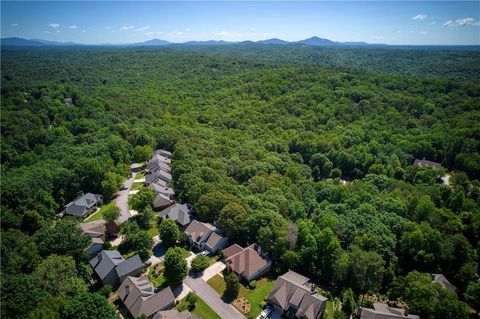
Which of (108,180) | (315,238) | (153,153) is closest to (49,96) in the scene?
(153,153)

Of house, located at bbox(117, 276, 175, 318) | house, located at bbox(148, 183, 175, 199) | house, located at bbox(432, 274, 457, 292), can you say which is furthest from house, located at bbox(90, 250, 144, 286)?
house, located at bbox(432, 274, 457, 292)

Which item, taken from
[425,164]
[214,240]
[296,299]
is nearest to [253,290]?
[296,299]

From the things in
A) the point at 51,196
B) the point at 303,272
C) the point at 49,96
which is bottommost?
the point at 303,272

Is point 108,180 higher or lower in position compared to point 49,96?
lower

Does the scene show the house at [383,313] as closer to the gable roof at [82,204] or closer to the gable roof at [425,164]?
the gable roof at [82,204]

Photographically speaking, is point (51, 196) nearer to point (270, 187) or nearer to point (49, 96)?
point (270, 187)

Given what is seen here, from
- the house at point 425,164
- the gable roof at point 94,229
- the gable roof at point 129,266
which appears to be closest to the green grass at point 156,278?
the gable roof at point 129,266

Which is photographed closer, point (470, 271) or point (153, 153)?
point (470, 271)

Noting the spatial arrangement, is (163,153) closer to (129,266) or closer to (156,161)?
(156,161)
